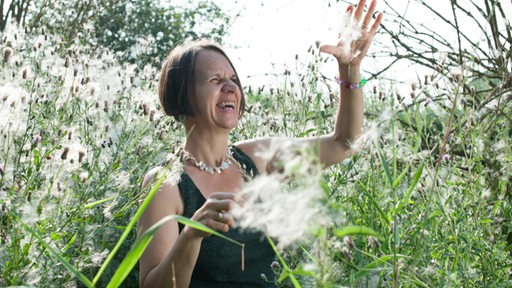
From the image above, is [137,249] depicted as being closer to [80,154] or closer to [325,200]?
[325,200]

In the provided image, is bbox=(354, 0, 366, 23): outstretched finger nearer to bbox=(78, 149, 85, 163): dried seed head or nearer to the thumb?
the thumb

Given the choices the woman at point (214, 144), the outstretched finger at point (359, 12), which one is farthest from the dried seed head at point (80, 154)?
the outstretched finger at point (359, 12)

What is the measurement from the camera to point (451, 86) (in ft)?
8.63

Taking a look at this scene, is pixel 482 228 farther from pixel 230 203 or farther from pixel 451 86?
pixel 230 203

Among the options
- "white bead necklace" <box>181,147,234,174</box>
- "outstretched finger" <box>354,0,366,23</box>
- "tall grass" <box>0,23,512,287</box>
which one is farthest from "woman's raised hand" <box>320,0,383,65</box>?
"white bead necklace" <box>181,147,234,174</box>

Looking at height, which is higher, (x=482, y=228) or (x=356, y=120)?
(x=356, y=120)

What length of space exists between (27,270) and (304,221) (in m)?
1.23

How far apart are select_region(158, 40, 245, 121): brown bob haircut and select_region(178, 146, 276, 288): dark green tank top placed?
0.28 m

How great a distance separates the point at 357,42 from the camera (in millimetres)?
2369

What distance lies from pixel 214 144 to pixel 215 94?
211mm

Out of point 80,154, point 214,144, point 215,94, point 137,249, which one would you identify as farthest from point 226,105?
point 137,249

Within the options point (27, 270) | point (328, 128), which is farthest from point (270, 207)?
point (328, 128)

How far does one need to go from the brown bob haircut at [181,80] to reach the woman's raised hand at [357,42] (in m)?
0.54

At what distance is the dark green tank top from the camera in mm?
2654
